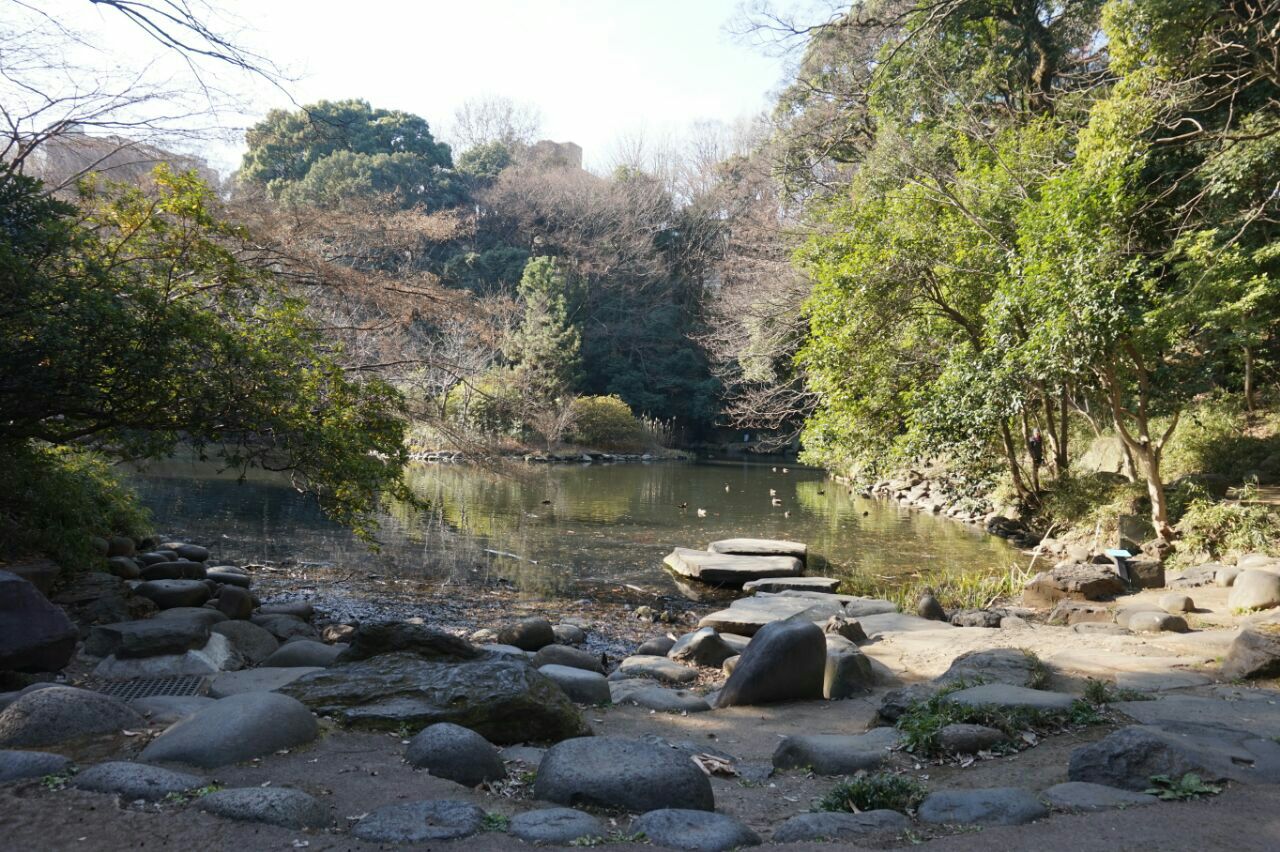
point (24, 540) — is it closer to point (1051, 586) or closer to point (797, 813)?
point (797, 813)

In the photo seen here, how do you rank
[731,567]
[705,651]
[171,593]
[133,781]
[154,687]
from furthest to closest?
[731,567], [171,593], [705,651], [154,687], [133,781]

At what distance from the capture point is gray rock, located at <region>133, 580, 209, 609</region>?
27.6ft

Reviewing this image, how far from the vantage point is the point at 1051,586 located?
10.3 m

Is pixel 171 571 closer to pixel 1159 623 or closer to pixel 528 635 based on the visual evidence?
pixel 528 635

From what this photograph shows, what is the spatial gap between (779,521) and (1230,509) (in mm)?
8995

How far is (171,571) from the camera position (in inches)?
383

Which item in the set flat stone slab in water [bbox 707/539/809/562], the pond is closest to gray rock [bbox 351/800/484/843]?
the pond

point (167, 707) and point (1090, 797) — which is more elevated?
point (1090, 797)

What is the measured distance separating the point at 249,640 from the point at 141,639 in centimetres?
107

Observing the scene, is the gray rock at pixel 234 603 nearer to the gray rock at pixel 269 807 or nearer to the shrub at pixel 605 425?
the gray rock at pixel 269 807

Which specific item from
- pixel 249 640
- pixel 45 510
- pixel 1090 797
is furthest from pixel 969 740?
pixel 45 510

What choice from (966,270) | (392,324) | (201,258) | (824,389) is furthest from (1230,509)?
(201,258)

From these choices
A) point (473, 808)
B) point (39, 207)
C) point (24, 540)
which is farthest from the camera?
point (24, 540)

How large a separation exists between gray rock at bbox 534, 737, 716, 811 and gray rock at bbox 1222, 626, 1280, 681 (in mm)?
4102
